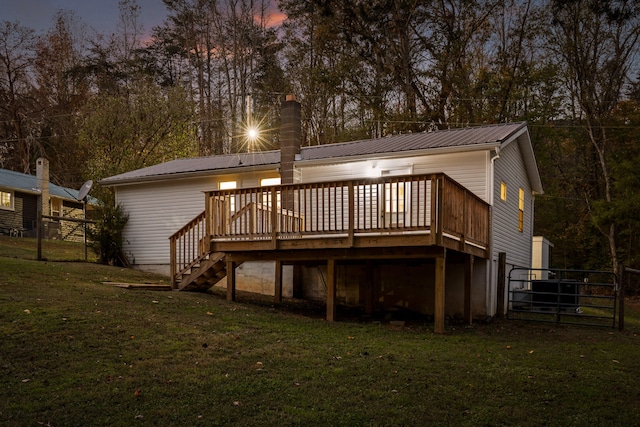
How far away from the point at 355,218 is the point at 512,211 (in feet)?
18.3

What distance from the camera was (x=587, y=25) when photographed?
90.7 ft

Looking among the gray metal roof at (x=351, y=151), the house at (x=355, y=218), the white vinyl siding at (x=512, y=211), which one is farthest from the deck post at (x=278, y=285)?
the white vinyl siding at (x=512, y=211)

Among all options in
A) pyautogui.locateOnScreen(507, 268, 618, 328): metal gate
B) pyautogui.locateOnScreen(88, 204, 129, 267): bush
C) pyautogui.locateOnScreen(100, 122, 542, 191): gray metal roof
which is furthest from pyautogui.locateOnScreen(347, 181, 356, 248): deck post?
pyautogui.locateOnScreen(88, 204, 129, 267): bush

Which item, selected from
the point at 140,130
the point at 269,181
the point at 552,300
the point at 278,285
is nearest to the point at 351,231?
the point at 278,285

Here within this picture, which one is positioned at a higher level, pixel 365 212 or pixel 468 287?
pixel 365 212

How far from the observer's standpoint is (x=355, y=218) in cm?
1416

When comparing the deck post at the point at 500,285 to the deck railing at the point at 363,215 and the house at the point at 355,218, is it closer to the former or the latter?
the house at the point at 355,218

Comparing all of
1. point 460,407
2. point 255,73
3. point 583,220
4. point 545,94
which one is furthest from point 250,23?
point 460,407

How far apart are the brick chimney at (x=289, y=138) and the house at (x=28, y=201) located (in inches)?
656

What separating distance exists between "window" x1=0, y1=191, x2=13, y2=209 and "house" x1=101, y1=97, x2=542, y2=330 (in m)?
13.8

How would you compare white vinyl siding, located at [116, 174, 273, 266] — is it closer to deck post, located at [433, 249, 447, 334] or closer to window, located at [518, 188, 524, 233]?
deck post, located at [433, 249, 447, 334]

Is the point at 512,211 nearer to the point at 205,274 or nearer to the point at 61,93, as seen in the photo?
the point at 205,274

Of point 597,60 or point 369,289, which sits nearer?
point 369,289

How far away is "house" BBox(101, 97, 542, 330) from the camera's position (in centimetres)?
1153
